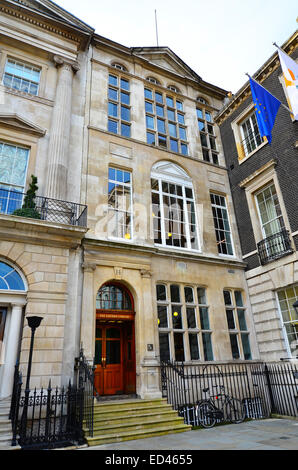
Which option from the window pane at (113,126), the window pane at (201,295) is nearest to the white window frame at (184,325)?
the window pane at (201,295)

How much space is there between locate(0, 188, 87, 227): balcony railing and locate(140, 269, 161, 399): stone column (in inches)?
133

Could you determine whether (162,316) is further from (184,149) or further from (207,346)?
(184,149)

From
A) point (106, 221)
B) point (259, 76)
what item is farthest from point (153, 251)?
point (259, 76)

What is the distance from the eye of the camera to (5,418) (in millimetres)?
7750

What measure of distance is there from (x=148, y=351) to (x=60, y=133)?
29.7ft

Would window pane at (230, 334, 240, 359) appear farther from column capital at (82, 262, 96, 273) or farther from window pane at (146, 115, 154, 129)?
window pane at (146, 115, 154, 129)

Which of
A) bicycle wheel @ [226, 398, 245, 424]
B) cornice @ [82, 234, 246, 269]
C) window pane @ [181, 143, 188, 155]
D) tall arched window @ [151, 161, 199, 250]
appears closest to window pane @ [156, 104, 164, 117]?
window pane @ [181, 143, 188, 155]

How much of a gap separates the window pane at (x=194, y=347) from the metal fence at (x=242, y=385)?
1.53 feet

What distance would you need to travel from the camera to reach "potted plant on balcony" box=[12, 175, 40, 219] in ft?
32.7

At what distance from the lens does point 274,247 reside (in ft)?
44.4

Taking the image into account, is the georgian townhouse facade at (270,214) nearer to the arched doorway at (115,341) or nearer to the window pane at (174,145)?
the window pane at (174,145)
